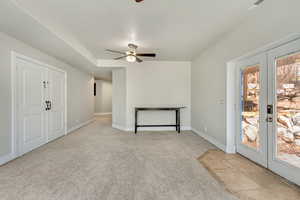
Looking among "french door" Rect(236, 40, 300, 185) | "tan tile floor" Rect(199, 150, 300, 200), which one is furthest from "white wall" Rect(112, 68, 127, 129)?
"french door" Rect(236, 40, 300, 185)

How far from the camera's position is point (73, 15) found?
2.52m

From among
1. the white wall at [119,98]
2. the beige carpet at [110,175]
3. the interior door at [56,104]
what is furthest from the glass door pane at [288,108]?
the interior door at [56,104]

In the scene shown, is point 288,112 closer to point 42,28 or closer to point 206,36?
point 206,36

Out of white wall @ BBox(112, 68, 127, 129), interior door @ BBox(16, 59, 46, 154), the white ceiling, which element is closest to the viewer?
the white ceiling

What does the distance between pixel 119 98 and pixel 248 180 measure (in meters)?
4.79

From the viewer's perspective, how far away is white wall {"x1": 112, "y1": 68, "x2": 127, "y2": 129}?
18.7ft

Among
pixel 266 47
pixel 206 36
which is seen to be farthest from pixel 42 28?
pixel 266 47

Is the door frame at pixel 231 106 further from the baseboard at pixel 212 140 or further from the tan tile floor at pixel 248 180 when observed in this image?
the tan tile floor at pixel 248 180

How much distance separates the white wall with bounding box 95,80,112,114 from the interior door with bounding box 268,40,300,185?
9815 millimetres

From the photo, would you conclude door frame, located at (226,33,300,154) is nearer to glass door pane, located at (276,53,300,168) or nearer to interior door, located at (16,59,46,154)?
glass door pane, located at (276,53,300,168)

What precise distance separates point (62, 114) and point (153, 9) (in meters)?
4.23

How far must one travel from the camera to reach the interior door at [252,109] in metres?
2.47

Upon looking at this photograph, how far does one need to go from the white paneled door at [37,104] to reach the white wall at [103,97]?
5768 mm

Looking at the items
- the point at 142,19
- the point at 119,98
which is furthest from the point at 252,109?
the point at 119,98
